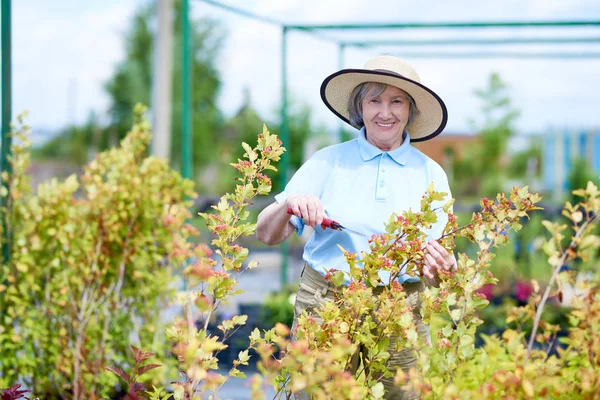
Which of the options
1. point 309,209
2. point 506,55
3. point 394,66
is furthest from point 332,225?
point 506,55

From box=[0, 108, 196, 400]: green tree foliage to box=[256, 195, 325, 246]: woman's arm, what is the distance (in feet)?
3.39

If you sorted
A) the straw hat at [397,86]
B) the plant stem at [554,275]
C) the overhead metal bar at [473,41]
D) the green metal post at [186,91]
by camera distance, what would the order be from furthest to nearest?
the overhead metal bar at [473,41] → the green metal post at [186,91] → the straw hat at [397,86] → the plant stem at [554,275]

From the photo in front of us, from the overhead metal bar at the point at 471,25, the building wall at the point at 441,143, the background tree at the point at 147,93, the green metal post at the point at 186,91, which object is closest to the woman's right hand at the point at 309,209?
the green metal post at the point at 186,91

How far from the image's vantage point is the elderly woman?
225 centimetres

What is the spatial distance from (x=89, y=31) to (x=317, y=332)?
2285 centimetres

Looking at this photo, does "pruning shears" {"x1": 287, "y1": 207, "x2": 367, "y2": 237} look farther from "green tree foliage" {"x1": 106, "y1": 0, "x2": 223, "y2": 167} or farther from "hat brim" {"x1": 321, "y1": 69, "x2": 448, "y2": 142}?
"green tree foliage" {"x1": 106, "y1": 0, "x2": 223, "y2": 167}

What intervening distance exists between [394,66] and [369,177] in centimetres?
34

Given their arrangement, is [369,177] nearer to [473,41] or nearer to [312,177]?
[312,177]

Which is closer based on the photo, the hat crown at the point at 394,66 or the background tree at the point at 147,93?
the hat crown at the point at 394,66

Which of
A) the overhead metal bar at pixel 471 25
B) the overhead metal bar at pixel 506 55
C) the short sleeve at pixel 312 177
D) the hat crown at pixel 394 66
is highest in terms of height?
the overhead metal bar at pixel 506 55

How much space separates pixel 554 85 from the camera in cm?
1325

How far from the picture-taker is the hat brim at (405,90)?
225cm

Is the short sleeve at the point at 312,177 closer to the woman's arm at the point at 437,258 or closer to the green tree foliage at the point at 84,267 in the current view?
the woman's arm at the point at 437,258

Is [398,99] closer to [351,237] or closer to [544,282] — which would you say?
[351,237]
